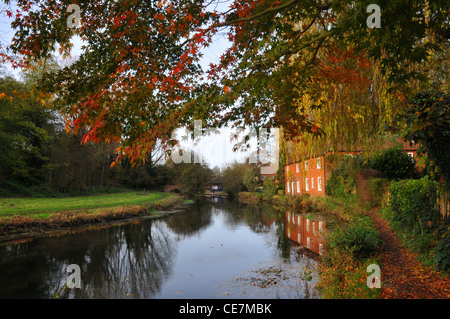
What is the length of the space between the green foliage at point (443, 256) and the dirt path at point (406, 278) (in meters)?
0.21

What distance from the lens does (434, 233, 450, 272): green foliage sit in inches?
220

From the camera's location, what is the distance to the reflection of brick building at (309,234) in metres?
11.5

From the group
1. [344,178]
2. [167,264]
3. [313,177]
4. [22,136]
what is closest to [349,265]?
[167,264]

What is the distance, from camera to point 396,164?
1445 cm

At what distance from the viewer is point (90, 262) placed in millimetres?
9898

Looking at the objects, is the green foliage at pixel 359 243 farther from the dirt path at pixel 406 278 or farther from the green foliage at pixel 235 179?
the green foliage at pixel 235 179

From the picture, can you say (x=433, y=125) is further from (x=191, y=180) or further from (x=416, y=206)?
(x=191, y=180)

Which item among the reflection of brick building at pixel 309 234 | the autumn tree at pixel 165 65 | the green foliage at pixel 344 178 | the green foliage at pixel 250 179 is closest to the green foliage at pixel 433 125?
the autumn tree at pixel 165 65

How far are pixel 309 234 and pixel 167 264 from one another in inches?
293

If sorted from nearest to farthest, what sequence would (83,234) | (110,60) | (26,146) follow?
(110,60) → (83,234) → (26,146)

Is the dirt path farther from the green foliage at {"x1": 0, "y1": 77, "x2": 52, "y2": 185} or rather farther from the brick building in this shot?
the green foliage at {"x1": 0, "y1": 77, "x2": 52, "y2": 185}

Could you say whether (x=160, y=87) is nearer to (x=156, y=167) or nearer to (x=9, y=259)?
(x=9, y=259)
